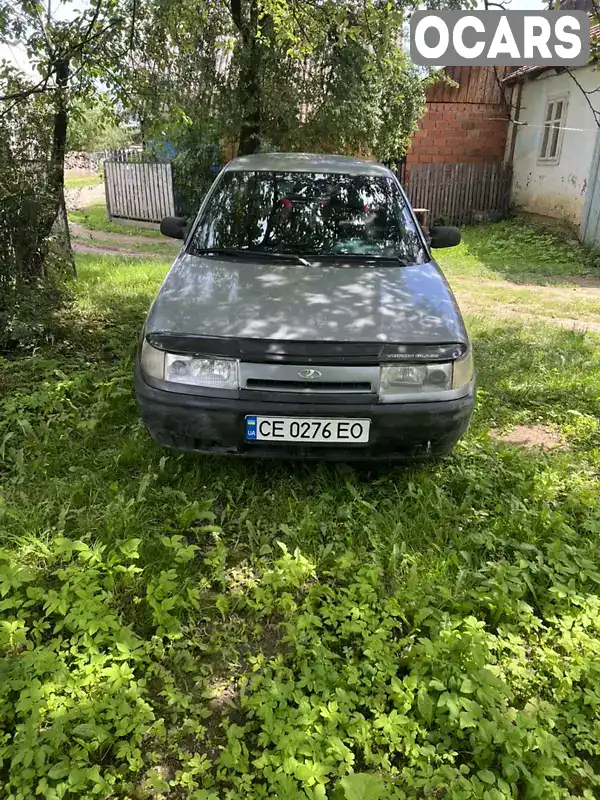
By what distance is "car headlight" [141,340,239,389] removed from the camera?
112 inches

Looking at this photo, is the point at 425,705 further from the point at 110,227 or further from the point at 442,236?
the point at 110,227

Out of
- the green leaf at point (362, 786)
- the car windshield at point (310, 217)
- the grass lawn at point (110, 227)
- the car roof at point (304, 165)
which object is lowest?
the grass lawn at point (110, 227)

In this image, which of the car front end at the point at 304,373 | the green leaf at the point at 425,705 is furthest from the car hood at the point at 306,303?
the green leaf at the point at 425,705

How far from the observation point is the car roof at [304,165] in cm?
427

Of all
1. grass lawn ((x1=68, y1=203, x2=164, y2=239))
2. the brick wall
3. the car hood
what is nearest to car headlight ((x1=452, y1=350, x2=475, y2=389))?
the car hood

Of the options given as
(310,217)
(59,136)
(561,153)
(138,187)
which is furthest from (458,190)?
(310,217)

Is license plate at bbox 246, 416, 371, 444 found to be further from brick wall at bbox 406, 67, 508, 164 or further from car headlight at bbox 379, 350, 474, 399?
brick wall at bbox 406, 67, 508, 164

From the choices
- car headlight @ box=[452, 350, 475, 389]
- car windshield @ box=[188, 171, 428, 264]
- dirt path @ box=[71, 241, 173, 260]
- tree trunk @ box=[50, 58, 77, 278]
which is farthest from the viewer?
dirt path @ box=[71, 241, 173, 260]

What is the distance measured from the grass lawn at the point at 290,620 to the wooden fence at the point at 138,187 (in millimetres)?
10927

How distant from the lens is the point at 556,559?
107 inches

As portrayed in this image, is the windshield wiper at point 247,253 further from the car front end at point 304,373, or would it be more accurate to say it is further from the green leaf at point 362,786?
the green leaf at point 362,786

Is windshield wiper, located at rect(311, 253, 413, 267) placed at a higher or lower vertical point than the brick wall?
lower

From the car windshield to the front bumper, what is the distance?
1.20 m

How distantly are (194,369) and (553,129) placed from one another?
13780mm
